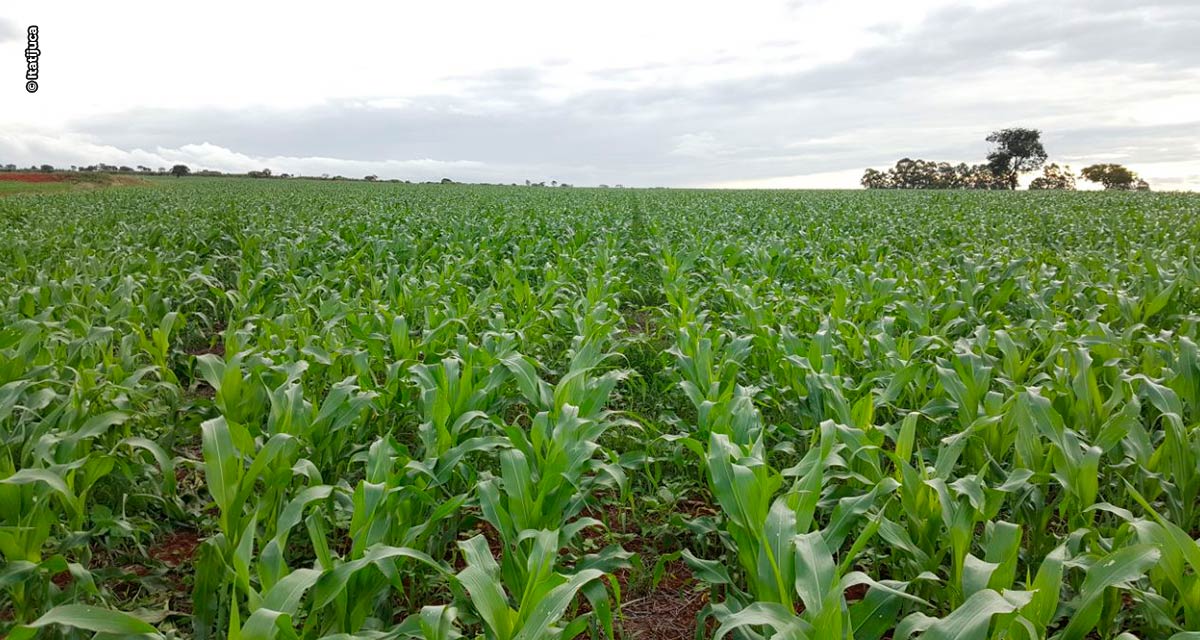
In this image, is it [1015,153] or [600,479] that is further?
[1015,153]

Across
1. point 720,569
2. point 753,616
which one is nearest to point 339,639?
point 753,616

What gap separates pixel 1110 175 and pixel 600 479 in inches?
3729

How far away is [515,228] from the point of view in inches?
485

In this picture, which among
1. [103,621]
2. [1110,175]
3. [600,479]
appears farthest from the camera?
[1110,175]

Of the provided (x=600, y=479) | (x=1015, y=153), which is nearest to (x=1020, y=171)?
(x=1015, y=153)

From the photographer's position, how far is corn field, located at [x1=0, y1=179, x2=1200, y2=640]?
6.04 ft

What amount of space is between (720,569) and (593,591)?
46 centimetres

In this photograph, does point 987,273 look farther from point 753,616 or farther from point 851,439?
point 753,616

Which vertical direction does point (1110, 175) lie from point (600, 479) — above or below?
above

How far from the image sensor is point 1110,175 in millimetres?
75250

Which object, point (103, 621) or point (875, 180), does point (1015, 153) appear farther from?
point (103, 621)

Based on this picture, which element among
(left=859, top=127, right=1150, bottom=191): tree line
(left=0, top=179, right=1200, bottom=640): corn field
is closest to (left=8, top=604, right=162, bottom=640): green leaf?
(left=0, top=179, right=1200, bottom=640): corn field

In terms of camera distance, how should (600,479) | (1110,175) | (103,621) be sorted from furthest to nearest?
1. (1110,175)
2. (600,479)
3. (103,621)

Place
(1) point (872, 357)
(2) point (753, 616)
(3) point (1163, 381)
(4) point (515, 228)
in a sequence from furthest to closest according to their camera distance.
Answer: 1. (4) point (515, 228)
2. (1) point (872, 357)
3. (3) point (1163, 381)
4. (2) point (753, 616)
